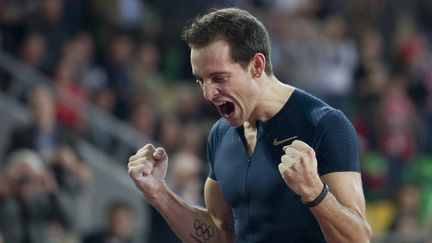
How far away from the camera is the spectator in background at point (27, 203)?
8.47m

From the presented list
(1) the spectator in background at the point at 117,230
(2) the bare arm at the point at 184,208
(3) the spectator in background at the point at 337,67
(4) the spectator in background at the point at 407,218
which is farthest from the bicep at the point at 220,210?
(3) the spectator in background at the point at 337,67

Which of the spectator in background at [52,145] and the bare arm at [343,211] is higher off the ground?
the bare arm at [343,211]

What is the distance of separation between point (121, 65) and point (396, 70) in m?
4.99

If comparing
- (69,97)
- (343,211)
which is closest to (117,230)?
(69,97)

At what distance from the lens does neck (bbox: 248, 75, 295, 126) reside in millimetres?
4734

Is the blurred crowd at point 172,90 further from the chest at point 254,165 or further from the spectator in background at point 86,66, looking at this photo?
the chest at point 254,165

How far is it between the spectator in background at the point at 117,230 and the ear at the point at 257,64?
15.2 feet

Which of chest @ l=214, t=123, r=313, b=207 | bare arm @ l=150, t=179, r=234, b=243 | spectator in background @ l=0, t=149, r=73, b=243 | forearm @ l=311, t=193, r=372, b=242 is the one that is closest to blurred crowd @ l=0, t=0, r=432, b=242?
spectator in background @ l=0, t=149, r=73, b=243

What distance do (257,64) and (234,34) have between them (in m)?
0.17

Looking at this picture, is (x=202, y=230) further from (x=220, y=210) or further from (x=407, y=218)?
(x=407, y=218)

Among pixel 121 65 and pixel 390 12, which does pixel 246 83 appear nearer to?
pixel 121 65

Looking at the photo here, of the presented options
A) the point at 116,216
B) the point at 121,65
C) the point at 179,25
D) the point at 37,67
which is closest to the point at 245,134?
the point at 116,216

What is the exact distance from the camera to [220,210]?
511 cm

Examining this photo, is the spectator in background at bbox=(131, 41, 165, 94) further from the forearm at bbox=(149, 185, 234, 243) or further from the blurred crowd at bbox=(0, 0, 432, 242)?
the forearm at bbox=(149, 185, 234, 243)
